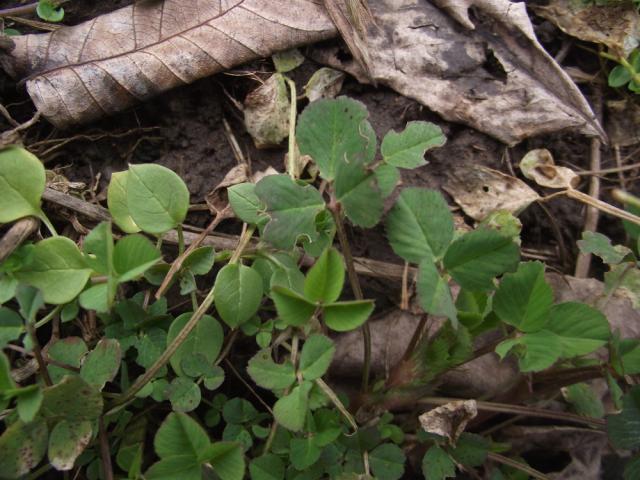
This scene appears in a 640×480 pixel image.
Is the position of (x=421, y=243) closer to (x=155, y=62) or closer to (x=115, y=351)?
(x=115, y=351)

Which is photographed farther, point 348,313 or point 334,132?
point 334,132

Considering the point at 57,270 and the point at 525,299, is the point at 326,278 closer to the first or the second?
the point at 525,299

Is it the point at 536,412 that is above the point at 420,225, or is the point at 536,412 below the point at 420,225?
below

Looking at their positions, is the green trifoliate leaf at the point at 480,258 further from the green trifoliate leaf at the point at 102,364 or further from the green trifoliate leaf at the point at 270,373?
the green trifoliate leaf at the point at 102,364

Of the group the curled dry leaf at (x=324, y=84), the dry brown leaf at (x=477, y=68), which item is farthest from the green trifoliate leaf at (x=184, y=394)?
the dry brown leaf at (x=477, y=68)

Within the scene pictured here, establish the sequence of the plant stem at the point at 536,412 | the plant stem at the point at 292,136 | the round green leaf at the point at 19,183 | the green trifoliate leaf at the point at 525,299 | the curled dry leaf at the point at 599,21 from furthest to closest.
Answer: the curled dry leaf at the point at 599,21
the plant stem at the point at 292,136
the plant stem at the point at 536,412
the round green leaf at the point at 19,183
the green trifoliate leaf at the point at 525,299

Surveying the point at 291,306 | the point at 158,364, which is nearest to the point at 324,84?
the point at 291,306

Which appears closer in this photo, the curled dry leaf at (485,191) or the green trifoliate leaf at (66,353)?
the green trifoliate leaf at (66,353)

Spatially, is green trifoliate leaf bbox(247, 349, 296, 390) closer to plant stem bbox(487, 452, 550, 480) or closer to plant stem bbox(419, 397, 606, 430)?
plant stem bbox(419, 397, 606, 430)

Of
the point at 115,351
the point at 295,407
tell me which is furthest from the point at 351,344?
the point at 115,351
